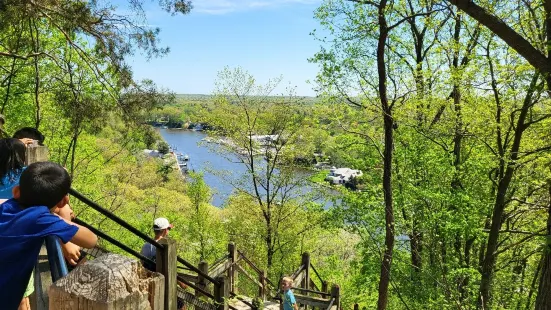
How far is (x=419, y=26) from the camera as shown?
14.6 meters

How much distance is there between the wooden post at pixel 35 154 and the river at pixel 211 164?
12506 millimetres

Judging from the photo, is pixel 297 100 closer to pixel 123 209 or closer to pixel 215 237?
pixel 215 237

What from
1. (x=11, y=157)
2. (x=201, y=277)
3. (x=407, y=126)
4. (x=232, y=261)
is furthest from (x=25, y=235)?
(x=407, y=126)

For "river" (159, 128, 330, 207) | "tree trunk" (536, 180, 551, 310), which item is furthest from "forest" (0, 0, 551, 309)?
"river" (159, 128, 330, 207)

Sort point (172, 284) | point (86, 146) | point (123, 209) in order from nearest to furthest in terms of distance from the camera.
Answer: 1. point (172, 284)
2. point (86, 146)
3. point (123, 209)

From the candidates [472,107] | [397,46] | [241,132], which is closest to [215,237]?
[241,132]

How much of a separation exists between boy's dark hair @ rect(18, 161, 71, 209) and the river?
13.3 m

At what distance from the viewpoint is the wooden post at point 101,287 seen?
105 cm

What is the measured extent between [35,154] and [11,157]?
0.16 metres

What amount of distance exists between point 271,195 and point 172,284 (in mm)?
17050

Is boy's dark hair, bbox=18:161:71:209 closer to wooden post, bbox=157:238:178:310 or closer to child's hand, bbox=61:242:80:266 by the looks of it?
child's hand, bbox=61:242:80:266

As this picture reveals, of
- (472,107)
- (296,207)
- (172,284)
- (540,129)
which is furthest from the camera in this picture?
(296,207)

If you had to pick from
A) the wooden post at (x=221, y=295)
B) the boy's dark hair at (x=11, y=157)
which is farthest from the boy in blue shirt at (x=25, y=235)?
the wooden post at (x=221, y=295)

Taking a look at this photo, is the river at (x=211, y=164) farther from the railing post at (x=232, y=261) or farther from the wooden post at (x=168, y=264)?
the wooden post at (x=168, y=264)
